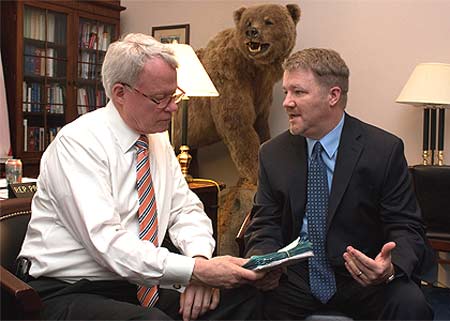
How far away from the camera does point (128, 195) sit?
1.58 metres

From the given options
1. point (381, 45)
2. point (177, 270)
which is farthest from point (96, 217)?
point (381, 45)

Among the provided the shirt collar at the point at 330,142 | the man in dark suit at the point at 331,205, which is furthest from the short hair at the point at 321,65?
the shirt collar at the point at 330,142

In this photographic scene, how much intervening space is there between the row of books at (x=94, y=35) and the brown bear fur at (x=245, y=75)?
117 centimetres

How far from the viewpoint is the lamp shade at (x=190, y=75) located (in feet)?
9.39

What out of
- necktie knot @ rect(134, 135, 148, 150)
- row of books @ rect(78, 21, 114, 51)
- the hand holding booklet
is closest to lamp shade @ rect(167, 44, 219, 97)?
necktie knot @ rect(134, 135, 148, 150)

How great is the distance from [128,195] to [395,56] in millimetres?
2321

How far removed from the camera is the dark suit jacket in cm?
179

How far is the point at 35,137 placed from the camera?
408cm

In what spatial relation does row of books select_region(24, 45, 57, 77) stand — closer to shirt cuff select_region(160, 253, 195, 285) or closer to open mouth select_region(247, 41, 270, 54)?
open mouth select_region(247, 41, 270, 54)

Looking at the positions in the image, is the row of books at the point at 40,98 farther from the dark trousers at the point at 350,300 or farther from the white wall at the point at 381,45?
the dark trousers at the point at 350,300

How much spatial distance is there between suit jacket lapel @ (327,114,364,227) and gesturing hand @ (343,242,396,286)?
0.81 feet

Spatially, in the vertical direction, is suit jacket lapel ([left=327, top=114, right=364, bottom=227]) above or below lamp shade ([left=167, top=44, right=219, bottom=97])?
below

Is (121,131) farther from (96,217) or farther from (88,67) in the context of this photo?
(88,67)

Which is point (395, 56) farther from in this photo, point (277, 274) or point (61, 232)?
point (61, 232)
